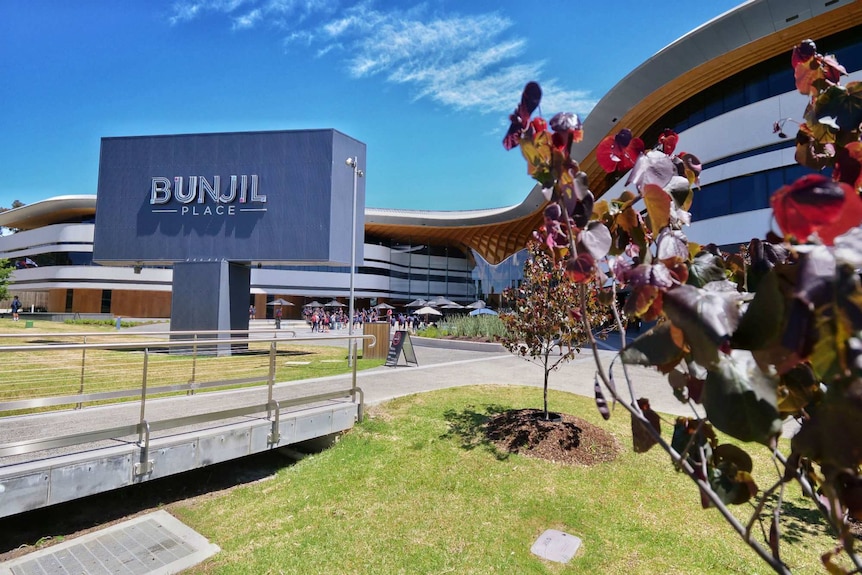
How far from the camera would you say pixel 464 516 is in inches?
202

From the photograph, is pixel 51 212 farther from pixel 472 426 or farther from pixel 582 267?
pixel 582 267

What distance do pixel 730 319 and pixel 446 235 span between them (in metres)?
59.2

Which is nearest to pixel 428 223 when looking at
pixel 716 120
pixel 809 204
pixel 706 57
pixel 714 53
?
pixel 716 120

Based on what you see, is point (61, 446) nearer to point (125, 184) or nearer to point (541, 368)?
point (541, 368)

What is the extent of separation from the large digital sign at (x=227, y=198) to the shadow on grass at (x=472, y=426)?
10.3m

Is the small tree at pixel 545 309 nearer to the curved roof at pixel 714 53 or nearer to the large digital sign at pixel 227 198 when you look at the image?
the curved roof at pixel 714 53

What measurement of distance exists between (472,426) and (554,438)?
1400 millimetres

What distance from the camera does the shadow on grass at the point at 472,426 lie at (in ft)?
23.0

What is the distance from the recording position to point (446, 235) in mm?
59594

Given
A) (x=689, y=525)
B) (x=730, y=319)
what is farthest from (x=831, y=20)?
(x=730, y=319)

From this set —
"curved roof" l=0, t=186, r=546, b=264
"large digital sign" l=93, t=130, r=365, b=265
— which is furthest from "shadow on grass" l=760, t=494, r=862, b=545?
"curved roof" l=0, t=186, r=546, b=264

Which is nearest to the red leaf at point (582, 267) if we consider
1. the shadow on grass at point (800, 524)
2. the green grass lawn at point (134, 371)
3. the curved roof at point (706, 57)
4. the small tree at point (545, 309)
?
the shadow on grass at point (800, 524)

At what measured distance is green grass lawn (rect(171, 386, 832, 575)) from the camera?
4340 mm

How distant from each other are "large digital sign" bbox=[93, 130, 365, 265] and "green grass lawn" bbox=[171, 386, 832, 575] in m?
11.8
